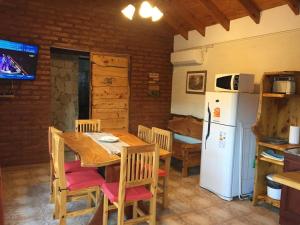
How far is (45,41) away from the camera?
4352mm

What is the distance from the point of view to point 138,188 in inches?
97.2

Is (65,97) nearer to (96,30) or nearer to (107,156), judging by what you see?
(96,30)

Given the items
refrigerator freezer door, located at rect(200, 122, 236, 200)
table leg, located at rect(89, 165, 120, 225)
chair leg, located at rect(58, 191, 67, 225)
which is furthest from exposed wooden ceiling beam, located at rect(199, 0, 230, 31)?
chair leg, located at rect(58, 191, 67, 225)

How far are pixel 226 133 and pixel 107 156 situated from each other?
1.67 meters

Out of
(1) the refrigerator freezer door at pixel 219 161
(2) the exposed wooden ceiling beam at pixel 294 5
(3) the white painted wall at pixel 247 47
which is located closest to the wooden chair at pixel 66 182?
(1) the refrigerator freezer door at pixel 219 161

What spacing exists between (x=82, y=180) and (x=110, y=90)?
2.69m

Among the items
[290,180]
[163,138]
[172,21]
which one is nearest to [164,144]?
[163,138]

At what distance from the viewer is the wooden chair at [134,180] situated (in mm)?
2227

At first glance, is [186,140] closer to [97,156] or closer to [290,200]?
[290,200]

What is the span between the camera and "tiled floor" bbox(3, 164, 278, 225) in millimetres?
2781

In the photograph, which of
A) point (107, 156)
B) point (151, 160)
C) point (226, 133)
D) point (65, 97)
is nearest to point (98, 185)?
point (107, 156)

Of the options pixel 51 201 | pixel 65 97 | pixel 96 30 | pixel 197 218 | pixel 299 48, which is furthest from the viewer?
pixel 65 97

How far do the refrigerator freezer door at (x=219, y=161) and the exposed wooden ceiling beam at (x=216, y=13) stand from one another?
173 centimetres

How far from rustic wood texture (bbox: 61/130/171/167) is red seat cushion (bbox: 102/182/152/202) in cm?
26
